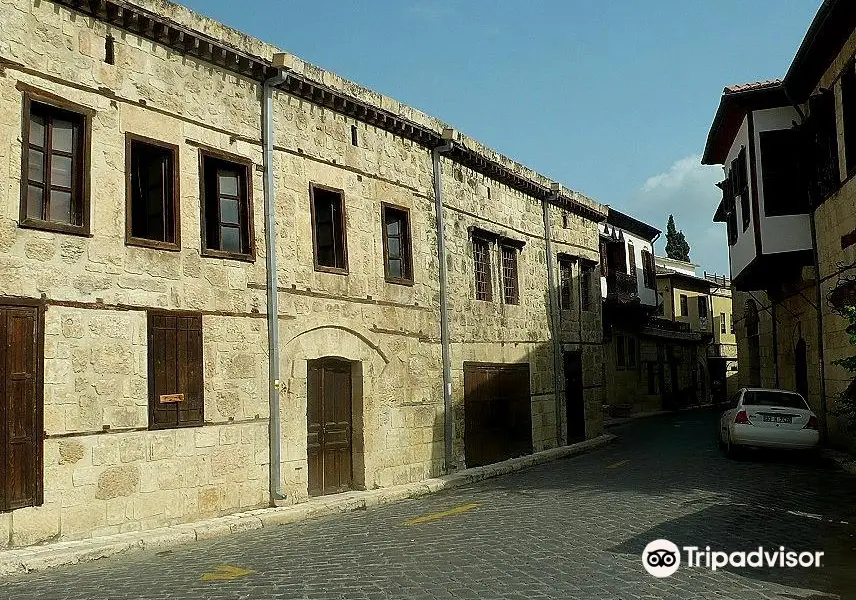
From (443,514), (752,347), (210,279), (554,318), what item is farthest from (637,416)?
(210,279)

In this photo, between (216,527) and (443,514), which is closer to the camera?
(216,527)

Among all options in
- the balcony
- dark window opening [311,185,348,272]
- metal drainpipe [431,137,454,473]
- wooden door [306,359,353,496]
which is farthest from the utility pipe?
the balcony

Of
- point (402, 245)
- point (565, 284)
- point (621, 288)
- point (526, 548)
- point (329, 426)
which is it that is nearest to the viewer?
point (526, 548)

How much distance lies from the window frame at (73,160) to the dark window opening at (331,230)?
4475 mm

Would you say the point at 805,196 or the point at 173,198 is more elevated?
the point at 805,196

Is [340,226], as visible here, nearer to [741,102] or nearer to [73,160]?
[73,160]

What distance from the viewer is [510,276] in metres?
20.0

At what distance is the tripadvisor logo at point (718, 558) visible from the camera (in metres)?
8.09

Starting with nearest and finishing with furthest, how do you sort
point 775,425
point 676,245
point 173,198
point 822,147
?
point 173,198 → point 775,425 → point 822,147 → point 676,245

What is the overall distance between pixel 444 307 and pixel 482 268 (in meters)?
2.25

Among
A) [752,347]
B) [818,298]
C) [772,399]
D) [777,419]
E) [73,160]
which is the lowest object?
[777,419]

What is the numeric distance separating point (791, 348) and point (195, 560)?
18.9 meters

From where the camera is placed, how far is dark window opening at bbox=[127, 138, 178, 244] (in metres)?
11.2

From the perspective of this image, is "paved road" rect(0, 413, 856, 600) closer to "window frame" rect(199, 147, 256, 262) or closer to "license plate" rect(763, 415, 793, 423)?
"license plate" rect(763, 415, 793, 423)
